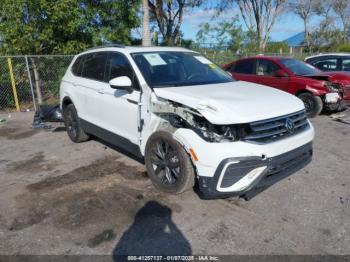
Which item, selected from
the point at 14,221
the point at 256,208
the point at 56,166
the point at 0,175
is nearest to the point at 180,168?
the point at 256,208

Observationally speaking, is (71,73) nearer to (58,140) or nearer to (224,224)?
(58,140)

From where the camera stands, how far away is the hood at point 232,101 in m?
3.16

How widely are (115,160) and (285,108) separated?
2.86 metres

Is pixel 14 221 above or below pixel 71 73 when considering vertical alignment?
below

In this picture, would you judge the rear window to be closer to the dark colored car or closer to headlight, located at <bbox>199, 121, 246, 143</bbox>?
headlight, located at <bbox>199, 121, 246, 143</bbox>

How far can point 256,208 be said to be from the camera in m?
3.57

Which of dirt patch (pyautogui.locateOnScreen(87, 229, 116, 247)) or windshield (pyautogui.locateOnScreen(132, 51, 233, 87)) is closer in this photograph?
dirt patch (pyautogui.locateOnScreen(87, 229, 116, 247))

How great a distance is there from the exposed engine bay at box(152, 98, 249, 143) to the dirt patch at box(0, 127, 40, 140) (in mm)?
4622

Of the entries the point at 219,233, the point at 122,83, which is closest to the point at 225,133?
the point at 219,233

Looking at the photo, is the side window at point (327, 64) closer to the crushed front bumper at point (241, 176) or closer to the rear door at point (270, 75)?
the rear door at point (270, 75)

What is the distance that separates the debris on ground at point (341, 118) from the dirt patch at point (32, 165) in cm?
671

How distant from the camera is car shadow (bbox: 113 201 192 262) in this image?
286 cm

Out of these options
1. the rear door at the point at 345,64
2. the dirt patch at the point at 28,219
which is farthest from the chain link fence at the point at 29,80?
the rear door at the point at 345,64

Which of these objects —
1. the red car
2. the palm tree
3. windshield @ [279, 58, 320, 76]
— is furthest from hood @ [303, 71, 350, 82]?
the palm tree
